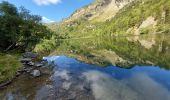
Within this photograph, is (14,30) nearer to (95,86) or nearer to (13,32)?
(13,32)

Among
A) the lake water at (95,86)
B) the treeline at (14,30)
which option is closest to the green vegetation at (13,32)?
the treeline at (14,30)

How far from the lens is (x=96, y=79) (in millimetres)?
30891

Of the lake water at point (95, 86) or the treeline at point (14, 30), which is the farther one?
the treeline at point (14, 30)

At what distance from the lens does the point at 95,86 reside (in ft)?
89.1

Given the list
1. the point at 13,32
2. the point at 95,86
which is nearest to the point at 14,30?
the point at 13,32

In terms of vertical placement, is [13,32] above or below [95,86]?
above

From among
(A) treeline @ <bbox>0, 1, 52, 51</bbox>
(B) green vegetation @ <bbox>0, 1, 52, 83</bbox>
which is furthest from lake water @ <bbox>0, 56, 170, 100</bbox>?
(A) treeline @ <bbox>0, 1, 52, 51</bbox>

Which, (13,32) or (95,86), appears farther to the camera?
(13,32)

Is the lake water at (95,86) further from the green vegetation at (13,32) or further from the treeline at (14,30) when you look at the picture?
the treeline at (14,30)

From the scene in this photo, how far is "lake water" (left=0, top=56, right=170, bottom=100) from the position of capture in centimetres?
2307

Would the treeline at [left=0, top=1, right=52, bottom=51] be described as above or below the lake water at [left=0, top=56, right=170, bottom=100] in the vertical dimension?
above

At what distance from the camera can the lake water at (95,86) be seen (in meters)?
23.1

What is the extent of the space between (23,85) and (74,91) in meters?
7.78

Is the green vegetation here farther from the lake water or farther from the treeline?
the lake water
